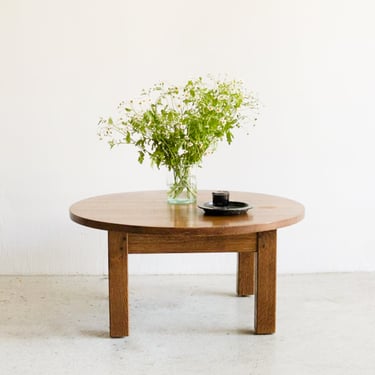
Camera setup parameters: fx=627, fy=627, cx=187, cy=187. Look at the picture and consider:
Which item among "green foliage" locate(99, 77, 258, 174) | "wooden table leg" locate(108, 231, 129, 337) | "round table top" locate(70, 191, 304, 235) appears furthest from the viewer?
"green foliage" locate(99, 77, 258, 174)

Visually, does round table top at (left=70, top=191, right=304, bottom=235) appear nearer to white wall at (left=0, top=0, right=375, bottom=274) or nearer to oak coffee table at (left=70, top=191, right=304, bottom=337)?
oak coffee table at (left=70, top=191, right=304, bottom=337)

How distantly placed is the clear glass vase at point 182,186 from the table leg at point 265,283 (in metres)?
0.45

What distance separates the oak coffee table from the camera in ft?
8.53

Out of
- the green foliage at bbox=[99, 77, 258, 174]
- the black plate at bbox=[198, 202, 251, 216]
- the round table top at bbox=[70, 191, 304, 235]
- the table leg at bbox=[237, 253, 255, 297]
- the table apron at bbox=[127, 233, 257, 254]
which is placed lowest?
the table leg at bbox=[237, 253, 255, 297]

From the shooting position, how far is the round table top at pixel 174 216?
8.39 feet

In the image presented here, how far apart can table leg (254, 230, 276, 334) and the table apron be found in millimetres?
98

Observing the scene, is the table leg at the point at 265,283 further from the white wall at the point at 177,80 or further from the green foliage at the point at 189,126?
the white wall at the point at 177,80

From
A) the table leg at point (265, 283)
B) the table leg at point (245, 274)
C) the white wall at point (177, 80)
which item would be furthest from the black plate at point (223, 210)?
the white wall at point (177, 80)

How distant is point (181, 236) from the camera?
277 cm

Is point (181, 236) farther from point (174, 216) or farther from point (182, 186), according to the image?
point (182, 186)

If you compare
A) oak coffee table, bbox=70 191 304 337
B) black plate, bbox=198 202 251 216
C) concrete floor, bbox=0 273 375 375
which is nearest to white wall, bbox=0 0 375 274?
concrete floor, bbox=0 273 375 375

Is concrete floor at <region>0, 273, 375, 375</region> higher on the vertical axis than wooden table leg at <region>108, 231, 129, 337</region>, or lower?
lower

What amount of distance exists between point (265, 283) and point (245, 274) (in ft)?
1.83

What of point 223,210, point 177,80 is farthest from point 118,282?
point 177,80
